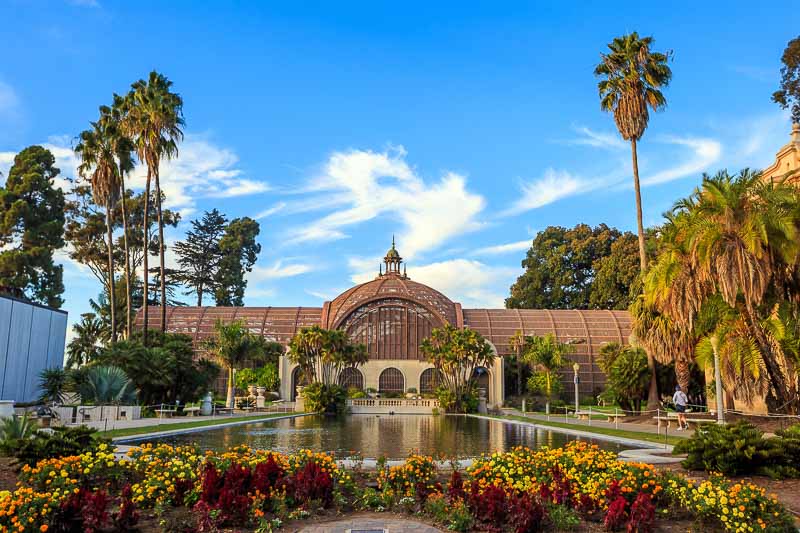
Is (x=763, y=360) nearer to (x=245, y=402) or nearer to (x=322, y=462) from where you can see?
(x=322, y=462)

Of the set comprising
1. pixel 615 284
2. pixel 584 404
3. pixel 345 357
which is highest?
pixel 615 284

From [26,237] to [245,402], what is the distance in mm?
28386

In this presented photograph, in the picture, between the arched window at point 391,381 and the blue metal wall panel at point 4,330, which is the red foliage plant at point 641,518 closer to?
the blue metal wall panel at point 4,330

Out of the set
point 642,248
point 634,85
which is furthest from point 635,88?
point 642,248

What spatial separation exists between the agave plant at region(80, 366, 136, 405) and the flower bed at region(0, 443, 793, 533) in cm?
2100

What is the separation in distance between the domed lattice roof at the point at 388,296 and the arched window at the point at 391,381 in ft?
21.8

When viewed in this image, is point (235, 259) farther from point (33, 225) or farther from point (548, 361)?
point (548, 361)

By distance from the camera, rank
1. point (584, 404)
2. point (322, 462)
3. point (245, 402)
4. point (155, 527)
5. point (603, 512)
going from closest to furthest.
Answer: point (155, 527)
point (603, 512)
point (322, 462)
point (245, 402)
point (584, 404)

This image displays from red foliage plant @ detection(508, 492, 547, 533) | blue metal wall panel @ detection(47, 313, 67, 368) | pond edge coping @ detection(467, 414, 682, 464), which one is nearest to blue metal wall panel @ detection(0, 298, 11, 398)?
blue metal wall panel @ detection(47, 313, 67, 368)

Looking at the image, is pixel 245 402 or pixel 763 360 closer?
pixel 763 360

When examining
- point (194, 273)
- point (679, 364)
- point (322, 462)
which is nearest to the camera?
point (322, 462)

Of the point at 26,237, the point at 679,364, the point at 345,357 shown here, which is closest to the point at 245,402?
the point at 345,357

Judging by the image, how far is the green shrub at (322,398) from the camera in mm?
44219

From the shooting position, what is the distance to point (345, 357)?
1779 inches
